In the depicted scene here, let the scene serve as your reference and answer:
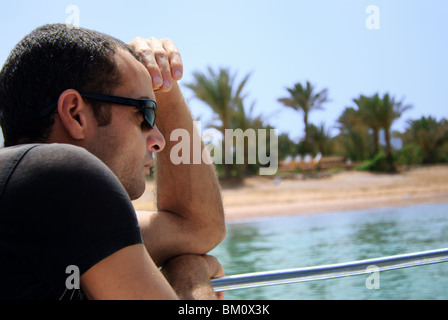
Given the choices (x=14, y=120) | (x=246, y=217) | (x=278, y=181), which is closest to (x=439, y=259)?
(x=14, y=120)

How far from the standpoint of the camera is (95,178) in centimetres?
70

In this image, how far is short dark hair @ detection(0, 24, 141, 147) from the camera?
0.95m

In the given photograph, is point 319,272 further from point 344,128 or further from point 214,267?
point 344,128

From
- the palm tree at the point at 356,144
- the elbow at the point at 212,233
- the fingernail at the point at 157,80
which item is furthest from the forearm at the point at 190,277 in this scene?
the palm tree at the point at 356,144

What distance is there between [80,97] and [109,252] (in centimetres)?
40

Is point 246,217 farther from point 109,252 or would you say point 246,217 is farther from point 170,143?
point 109,252

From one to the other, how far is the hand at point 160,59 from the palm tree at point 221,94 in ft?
62.2

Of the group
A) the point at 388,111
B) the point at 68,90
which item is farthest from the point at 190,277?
the point at 388,111

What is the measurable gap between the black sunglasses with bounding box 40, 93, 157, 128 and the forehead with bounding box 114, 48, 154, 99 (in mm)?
14

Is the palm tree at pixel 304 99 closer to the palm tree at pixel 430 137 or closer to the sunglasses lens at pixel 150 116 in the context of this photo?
the palm tree at pixel 430 137

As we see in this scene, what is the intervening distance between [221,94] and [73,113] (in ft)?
66.2

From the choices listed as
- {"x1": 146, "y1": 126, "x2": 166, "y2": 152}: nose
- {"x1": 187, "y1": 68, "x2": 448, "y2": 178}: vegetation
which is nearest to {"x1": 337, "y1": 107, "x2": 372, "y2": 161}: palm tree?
{"x1": 187, "y1": 68, "x2": 448, "y2": 178}: vegetation

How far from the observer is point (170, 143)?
5.16ft

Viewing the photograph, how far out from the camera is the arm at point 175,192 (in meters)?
1.36
